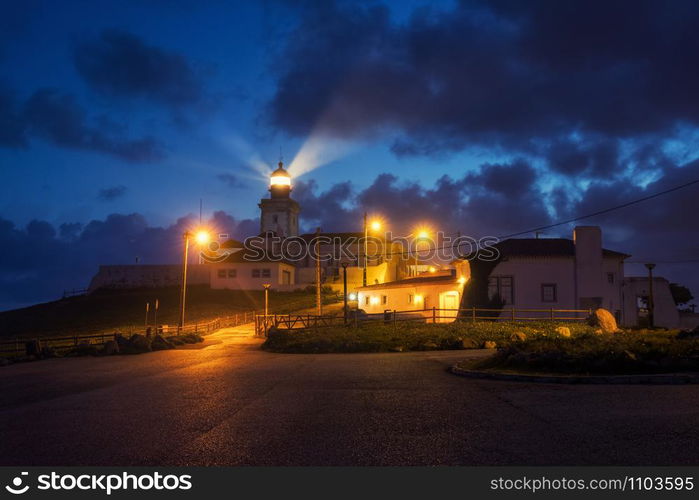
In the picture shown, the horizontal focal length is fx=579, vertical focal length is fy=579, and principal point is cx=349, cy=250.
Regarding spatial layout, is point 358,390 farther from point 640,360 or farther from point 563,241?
point 563,241

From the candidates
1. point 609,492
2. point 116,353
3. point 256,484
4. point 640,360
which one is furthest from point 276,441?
→ point 116,353

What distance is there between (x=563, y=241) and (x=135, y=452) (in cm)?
3939

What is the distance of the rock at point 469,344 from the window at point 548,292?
14620mm

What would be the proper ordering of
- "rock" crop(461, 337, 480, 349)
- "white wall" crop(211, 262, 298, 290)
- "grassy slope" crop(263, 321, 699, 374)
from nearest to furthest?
"grassy slope" crop(263, 321, 699, 374) → "rock" crop(461, 337, 480, 349) → "white wall" crop(211, 262, 298, 290)

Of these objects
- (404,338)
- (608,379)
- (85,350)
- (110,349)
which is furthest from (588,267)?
(85,350)

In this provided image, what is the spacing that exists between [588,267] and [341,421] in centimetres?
3429

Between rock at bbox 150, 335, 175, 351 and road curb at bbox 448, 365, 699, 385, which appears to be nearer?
road curb at bbox 448, 365, 699, 385

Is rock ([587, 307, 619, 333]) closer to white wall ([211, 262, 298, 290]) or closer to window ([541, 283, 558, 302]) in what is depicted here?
window ([541, 283, 558, 302])

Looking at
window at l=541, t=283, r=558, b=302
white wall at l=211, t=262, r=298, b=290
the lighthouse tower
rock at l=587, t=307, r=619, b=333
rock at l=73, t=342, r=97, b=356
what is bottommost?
rock at l=73, t=342, r=97, b=356

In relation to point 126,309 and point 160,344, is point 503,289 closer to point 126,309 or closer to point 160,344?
point 160,344

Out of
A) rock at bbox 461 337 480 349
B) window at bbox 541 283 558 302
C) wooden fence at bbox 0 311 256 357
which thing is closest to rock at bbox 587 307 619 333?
window at bbox 541 283 558 302

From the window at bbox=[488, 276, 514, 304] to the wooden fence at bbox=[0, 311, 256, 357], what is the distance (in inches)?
787

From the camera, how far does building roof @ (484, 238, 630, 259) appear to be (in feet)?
129

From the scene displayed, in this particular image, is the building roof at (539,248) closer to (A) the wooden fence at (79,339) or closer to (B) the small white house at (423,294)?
(B) the small white house at (423,294)
